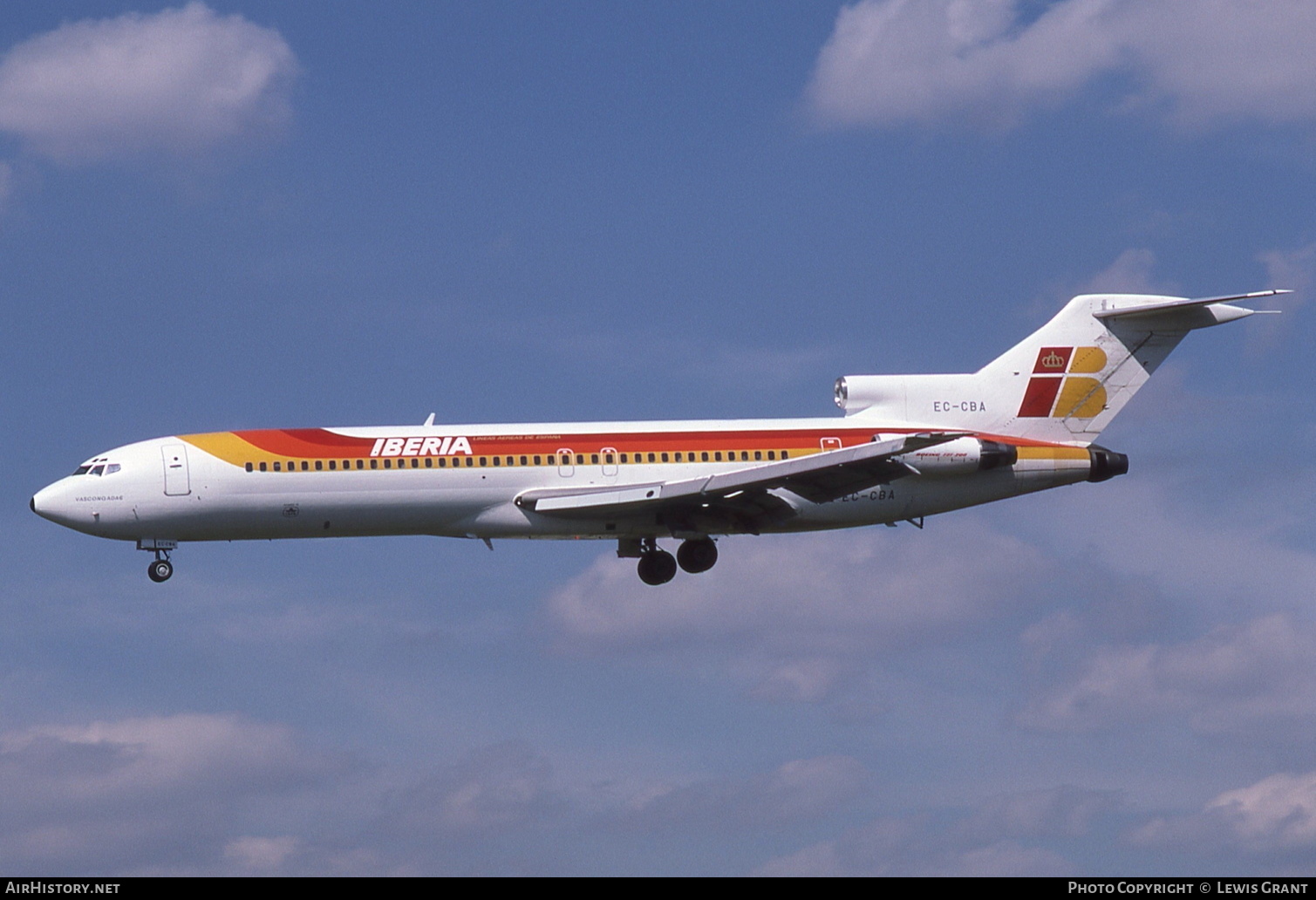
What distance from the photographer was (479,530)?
4444cm

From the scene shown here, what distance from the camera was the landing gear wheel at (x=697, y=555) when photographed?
4778 cm

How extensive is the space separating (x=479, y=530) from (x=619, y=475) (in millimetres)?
4034

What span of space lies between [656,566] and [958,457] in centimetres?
913

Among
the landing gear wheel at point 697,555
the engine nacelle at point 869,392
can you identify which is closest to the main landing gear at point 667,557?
the landing gear wheel at point 697,555

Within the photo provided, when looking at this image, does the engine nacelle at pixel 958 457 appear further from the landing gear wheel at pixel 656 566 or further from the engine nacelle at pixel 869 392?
the landing gear wheel at pixel 656 566

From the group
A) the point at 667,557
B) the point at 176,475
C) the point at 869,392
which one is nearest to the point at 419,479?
the point at 176,475

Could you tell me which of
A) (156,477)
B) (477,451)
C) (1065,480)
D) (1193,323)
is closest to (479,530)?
(477,451)

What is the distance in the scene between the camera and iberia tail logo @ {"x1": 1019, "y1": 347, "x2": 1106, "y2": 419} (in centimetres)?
4884

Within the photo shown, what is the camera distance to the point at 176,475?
141 feet

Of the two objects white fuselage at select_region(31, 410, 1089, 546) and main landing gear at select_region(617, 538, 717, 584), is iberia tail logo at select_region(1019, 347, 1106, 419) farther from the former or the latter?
main landing gear at select_region(617, 538, 717, 584)

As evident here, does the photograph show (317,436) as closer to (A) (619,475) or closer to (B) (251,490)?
(B) (251,490)

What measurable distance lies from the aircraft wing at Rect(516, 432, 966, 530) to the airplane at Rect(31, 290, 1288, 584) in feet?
0.22

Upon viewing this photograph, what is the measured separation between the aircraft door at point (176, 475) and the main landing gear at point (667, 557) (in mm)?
12314

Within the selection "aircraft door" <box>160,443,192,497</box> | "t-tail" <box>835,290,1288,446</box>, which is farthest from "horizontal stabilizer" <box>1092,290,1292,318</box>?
"aircraft door" <box>160,443,192,497</box>
